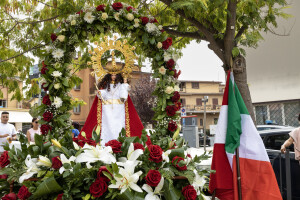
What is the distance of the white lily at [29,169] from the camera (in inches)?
108

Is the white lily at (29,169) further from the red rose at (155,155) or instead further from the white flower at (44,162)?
the red rose at (155,155)

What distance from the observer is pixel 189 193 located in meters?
2.78

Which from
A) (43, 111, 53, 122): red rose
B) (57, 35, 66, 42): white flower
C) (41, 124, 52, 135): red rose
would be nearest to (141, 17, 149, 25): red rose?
(57, 35, 66, 42): white flower

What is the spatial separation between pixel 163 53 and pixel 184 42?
350 centimetres

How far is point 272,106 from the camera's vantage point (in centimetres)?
1541

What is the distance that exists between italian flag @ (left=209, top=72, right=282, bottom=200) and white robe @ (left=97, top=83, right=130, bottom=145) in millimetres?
1681

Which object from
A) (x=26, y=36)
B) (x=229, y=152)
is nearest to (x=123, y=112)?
(x=229, y=152)

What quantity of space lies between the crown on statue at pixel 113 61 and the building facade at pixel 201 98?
46.8 meters

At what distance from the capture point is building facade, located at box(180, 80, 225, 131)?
52812 mm

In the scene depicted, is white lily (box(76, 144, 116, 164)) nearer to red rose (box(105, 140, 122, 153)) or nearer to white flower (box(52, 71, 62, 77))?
red rose (box(105, 140, 122, 153))

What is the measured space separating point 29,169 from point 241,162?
8.44 ft

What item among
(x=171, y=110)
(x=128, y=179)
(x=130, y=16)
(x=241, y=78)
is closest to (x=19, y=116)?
(x=241, y=78)

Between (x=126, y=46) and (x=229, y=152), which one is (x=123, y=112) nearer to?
(x=126, y=46)

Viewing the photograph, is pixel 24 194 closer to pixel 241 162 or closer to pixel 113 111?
pixel 113 111
